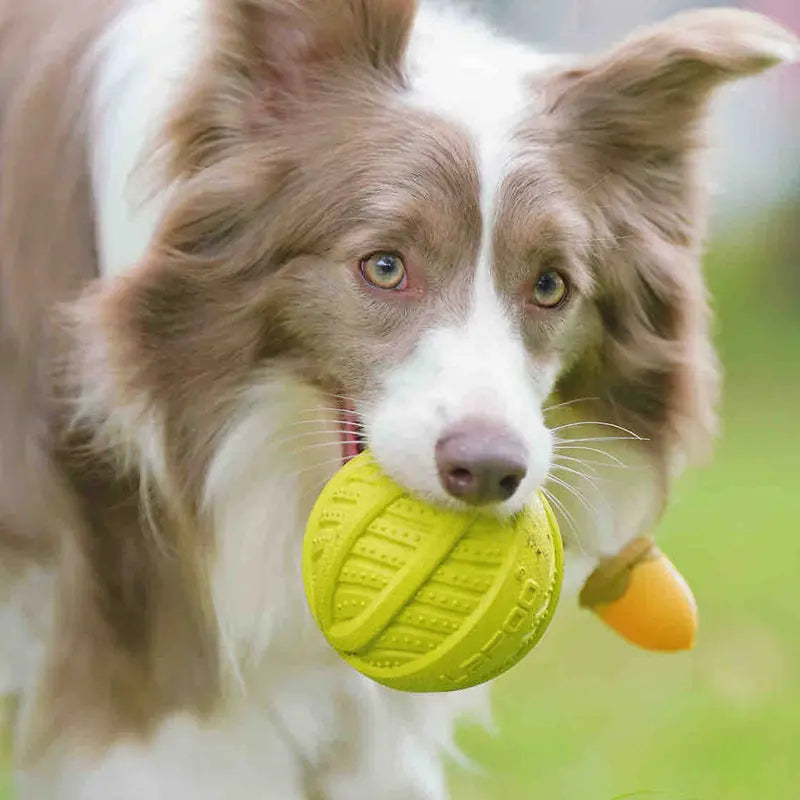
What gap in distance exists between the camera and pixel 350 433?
249 centimetres

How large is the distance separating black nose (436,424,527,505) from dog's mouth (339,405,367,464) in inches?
11.5

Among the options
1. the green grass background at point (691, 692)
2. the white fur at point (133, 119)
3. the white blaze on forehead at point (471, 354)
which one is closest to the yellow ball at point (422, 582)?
the white blaze on forehead at point (471, 354)

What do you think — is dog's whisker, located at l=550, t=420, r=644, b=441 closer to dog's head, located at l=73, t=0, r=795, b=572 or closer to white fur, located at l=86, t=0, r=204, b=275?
dog's head, located at l=73, t=0, r=795, b=572

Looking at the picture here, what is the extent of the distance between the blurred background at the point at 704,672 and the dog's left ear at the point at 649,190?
5.6 inches

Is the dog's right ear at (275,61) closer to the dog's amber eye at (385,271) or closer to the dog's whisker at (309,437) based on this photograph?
the dog's amber eye at (385,271)

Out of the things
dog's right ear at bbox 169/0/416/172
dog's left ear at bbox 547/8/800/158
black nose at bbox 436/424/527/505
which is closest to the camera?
black nose at bbox 436/424/527/505

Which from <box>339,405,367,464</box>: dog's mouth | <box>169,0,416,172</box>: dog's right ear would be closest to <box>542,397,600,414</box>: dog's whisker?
<box>339,405,367,464</box>: dog's mouth

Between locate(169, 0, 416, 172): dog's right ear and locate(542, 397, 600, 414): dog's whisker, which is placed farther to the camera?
locate(542, 397, 600, 414): dog's whisker

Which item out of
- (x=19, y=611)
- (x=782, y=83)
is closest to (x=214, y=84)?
(x=19, y=611)

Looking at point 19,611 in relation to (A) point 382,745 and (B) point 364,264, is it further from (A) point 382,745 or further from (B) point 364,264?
(B) point 364,264

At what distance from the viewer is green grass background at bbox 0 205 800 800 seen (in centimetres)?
362

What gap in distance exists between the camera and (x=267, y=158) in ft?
8.24

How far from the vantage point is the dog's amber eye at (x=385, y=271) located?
94.2 inches

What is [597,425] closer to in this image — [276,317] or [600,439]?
[600,439]
